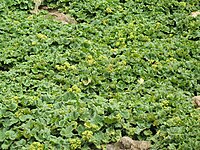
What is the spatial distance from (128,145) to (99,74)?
120cm

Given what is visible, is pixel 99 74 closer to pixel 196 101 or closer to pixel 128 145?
pixel 196 101

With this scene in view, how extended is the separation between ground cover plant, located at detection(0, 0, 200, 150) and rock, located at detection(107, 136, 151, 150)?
6 cm

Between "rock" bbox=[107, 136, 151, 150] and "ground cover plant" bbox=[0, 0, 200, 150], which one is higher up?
"ground cover plant" bbox=[0, 0, 200, 150]

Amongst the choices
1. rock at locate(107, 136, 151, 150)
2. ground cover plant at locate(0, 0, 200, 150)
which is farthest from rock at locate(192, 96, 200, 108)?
rock at locate(107, 136, 151, 150)

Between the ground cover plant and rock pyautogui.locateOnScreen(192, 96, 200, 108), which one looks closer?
the ground cover plant

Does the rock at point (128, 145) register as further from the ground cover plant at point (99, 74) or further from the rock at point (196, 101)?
the rock at point (196, 101)

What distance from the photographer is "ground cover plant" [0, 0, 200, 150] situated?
3748 millimetres

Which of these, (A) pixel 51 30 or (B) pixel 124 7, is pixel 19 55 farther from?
(B) pixel 124 7

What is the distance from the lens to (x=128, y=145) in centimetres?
372

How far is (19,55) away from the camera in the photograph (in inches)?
195

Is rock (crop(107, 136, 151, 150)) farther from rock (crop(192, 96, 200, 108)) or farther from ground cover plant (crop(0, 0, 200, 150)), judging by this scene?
rock (crop(192, 96, 200, 108))

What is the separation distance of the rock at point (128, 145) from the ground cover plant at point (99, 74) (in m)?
0.06

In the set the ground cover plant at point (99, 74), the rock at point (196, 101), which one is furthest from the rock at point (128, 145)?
the rock at point (196, 101)

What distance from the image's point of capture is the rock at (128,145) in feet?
12.2
